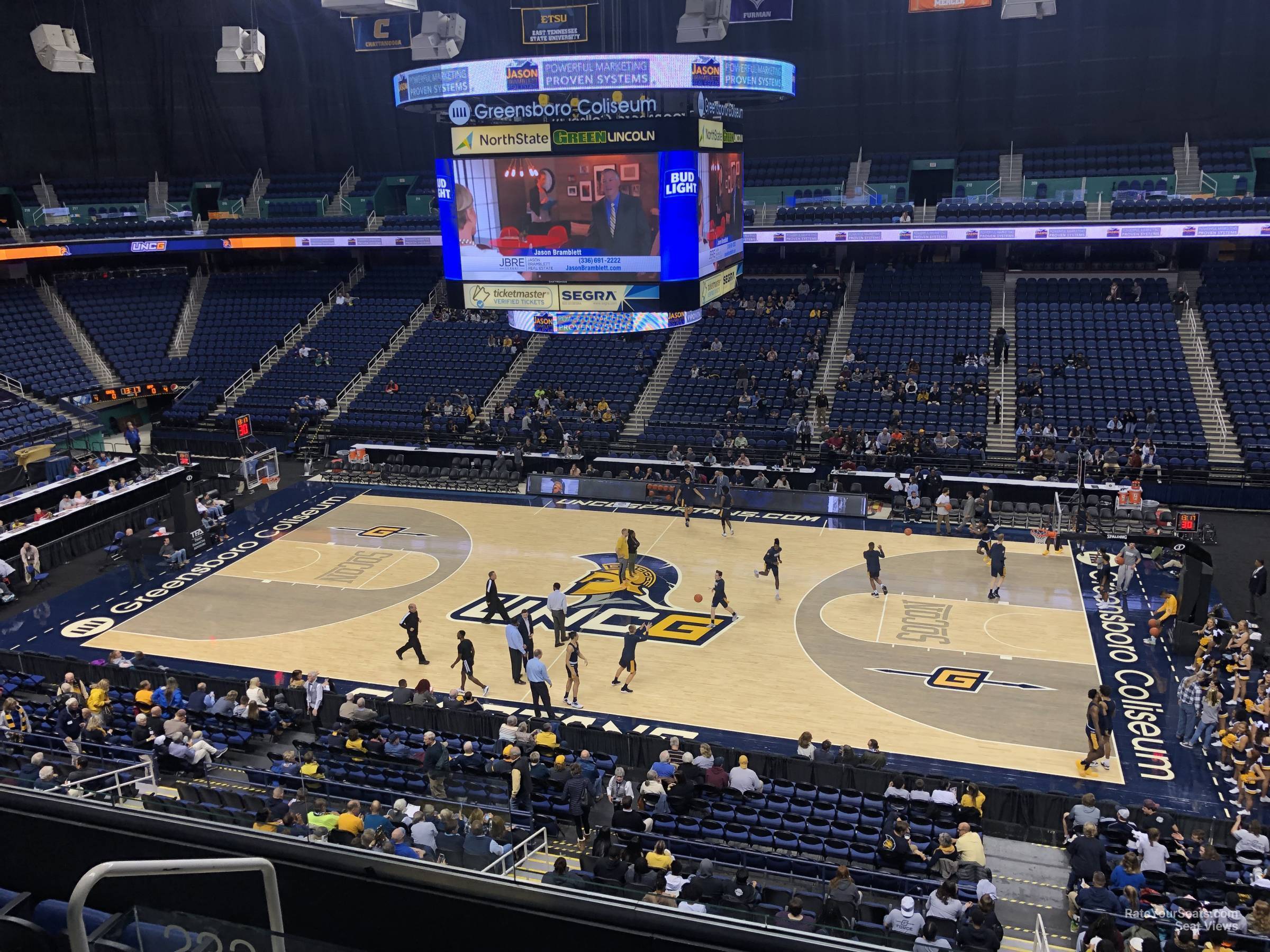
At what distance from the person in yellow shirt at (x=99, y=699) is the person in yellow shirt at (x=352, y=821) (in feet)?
21.2

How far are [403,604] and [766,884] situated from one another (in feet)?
46.3

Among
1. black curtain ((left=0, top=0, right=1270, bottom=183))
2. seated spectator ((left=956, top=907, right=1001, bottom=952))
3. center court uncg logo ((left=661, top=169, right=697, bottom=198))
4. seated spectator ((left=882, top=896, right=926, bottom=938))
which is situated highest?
black curtain ((left=0, top=0, right=1270, bottom=183))

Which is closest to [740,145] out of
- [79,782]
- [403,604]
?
[403,604]

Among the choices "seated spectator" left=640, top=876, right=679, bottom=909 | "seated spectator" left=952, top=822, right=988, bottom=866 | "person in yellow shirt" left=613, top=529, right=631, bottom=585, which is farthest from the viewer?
"person in yellow shirt" left=613, top=529, right=631, bottom=585

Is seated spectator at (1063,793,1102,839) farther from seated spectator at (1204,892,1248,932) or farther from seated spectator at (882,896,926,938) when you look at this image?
seated spectator at (882,896,926,938)

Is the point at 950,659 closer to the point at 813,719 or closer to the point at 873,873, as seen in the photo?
the point at 813,719

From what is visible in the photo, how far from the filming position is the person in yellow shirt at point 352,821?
1327cm

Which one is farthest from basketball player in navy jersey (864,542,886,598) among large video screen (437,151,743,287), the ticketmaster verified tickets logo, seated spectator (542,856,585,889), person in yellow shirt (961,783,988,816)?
seated spectator (542,856,585,889)

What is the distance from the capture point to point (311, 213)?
153ft

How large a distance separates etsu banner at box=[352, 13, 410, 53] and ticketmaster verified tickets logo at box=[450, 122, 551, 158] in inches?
942

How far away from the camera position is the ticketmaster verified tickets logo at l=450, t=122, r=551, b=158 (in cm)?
2395

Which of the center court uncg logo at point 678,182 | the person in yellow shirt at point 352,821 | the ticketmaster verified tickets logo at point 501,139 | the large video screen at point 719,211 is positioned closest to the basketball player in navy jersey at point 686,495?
the large video screen at point 719,211

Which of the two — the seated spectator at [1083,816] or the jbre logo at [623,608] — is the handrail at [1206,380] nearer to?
the jbre logo at [623,608]

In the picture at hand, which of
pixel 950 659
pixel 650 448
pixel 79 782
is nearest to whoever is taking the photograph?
pixel 79 782
